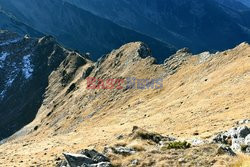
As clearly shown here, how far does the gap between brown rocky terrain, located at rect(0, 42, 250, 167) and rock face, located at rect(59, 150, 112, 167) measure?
82 centimetres

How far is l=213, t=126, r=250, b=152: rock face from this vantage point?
27172mm

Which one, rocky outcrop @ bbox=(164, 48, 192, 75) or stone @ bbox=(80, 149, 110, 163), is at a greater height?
rocky outcrop @ bbox=(164, 48, 192, 75)

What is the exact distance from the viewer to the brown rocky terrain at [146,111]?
29359 millimetres

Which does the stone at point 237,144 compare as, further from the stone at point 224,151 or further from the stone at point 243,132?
the stone at point 224,151

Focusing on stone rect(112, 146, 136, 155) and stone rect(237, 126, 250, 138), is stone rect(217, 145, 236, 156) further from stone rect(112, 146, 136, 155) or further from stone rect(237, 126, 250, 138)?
stone rect(112, 146, 136, 155)

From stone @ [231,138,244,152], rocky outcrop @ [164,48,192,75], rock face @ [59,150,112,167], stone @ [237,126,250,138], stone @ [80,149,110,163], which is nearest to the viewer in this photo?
rock face @ [59,150,112,167]

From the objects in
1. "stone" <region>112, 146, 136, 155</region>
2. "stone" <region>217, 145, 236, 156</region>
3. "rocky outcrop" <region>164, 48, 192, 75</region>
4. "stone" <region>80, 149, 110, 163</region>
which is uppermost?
"rocky outcrop" <region>164, 48, 192, 75</region>

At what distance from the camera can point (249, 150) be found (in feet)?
86.9

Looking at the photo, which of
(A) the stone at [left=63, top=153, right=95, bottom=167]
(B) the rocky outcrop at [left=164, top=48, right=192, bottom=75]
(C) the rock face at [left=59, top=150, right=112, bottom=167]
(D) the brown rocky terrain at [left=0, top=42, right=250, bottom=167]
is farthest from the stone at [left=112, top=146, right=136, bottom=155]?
(B) the rocky outcrop at [left=164, top=48, right=192, bottom=75]

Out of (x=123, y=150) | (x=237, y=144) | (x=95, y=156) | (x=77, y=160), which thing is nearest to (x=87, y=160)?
(x=77, y=160)

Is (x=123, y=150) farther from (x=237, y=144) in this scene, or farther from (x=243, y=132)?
(x=243, y=132)

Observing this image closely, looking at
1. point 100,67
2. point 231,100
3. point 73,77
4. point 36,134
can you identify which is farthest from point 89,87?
point 231,100

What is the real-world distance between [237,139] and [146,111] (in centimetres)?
5665

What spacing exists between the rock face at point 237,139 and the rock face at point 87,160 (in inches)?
354
